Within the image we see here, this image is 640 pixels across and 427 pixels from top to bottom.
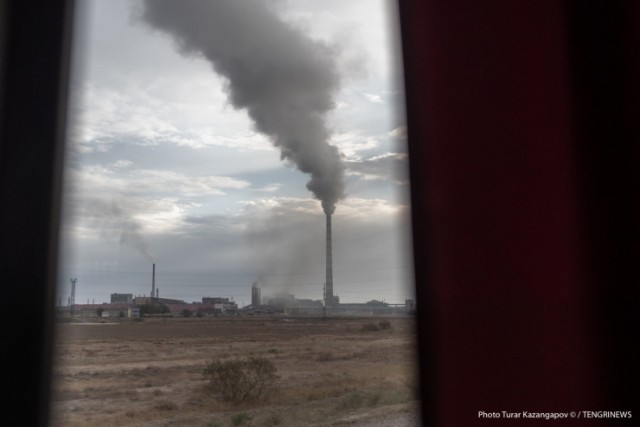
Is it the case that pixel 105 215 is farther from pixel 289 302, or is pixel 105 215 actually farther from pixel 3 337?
pixel 289 302

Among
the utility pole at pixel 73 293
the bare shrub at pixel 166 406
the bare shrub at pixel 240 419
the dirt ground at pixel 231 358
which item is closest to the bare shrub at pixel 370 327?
the dirt ground at pixel 231 358

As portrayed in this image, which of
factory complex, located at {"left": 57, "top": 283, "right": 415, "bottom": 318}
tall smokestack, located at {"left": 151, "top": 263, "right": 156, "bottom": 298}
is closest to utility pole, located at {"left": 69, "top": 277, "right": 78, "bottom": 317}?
factory complex, located at {"left": 57, "top": 283, "right": 415, "bottom": 318}

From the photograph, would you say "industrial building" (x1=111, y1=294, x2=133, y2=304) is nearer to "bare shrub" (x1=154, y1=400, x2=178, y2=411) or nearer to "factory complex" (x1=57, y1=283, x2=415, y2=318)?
"factory complex" (x1=57, y1=283, x2=415, y2=318)

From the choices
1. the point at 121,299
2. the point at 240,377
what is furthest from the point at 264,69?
the point at 240,377

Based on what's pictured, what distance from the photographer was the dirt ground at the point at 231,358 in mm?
1210

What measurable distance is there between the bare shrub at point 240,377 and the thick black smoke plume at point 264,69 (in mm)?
433

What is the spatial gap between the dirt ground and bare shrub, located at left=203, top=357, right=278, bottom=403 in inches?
0.5

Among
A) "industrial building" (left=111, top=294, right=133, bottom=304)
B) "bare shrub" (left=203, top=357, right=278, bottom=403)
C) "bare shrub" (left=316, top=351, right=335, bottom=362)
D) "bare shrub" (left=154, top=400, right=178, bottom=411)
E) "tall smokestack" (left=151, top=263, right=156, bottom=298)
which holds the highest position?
"tall smokestack" (left=151, top=263, right=156, bottom=298)

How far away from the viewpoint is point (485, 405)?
1.33m

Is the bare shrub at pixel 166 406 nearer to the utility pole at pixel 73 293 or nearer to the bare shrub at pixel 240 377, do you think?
the bare shrub at pixel 240 377

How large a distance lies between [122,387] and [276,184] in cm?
60

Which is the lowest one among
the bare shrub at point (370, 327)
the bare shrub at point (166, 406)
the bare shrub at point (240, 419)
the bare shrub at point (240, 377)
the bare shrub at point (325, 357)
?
the bare shrub at point (240, 419)

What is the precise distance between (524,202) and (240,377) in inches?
32.4

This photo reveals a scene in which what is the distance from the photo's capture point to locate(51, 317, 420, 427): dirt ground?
1.21 m
